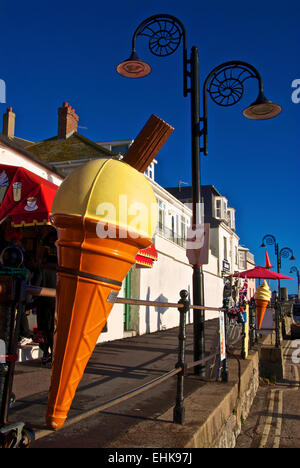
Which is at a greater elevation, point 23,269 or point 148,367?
point 23,269

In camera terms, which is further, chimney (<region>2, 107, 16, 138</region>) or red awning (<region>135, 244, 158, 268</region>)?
chimney (<region>2, 107, 16, 138</region>)

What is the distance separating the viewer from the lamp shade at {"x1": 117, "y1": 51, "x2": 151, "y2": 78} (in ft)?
23.1

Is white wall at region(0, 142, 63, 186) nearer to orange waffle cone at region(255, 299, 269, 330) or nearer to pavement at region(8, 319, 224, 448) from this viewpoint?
pavement at region(8, 319, 224, 448)

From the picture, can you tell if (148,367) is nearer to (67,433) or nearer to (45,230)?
(45,230)

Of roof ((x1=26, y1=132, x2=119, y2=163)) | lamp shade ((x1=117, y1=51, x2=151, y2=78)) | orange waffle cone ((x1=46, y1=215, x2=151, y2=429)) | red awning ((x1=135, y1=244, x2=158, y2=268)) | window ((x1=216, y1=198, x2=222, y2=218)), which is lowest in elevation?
orange waffle cone ((x1=46, y1=215, x2=151, y2=429))

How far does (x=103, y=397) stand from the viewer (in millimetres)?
4469

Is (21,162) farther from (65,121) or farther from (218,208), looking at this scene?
(218,208)

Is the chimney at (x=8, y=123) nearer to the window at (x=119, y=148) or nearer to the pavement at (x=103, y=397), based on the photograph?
the window at (x=119, y=148)

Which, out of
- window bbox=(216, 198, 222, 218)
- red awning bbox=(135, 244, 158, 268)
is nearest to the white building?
red awning bbox=(135, 244, 158, 268)

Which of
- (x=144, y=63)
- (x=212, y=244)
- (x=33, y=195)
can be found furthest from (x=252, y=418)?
(x=212, y=244)

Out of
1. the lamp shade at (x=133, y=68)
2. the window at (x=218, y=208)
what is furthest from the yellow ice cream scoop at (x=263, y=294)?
the window at (x=218, y=208)

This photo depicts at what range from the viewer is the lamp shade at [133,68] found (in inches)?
277

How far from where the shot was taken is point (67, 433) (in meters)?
2.97

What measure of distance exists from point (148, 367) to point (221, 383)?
209cm
